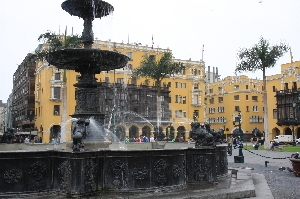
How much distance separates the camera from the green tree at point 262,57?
38.7 metres

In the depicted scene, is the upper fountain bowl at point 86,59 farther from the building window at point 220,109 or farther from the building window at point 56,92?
the building window at point 220,109

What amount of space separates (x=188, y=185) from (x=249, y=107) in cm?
7626

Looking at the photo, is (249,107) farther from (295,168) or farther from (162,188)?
(162,188)

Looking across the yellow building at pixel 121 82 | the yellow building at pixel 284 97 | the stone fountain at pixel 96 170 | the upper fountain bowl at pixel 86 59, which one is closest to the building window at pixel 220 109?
the yellow building at pixel 284 97

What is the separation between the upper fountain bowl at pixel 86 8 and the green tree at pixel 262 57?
3035 centimetres

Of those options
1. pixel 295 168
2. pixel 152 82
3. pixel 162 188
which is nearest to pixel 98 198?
pixel 162 188

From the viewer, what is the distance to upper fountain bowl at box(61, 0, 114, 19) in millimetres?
10758

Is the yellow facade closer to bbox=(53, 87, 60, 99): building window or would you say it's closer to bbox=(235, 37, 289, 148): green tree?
bbox=(53, 87, 60, 99): building window

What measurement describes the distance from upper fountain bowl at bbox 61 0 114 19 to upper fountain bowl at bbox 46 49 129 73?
1699 mm

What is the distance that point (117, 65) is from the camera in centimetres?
1127

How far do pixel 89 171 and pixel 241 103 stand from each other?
77080 mm

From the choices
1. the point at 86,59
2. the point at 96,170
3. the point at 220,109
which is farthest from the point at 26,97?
the point at 96,170

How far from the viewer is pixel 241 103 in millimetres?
80938

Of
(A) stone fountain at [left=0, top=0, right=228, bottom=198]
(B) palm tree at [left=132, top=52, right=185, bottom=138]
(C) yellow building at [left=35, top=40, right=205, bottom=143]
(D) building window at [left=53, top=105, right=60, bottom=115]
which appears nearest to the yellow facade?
(C) yellow building at [left=35, top=40, right=205, bottom=143]
